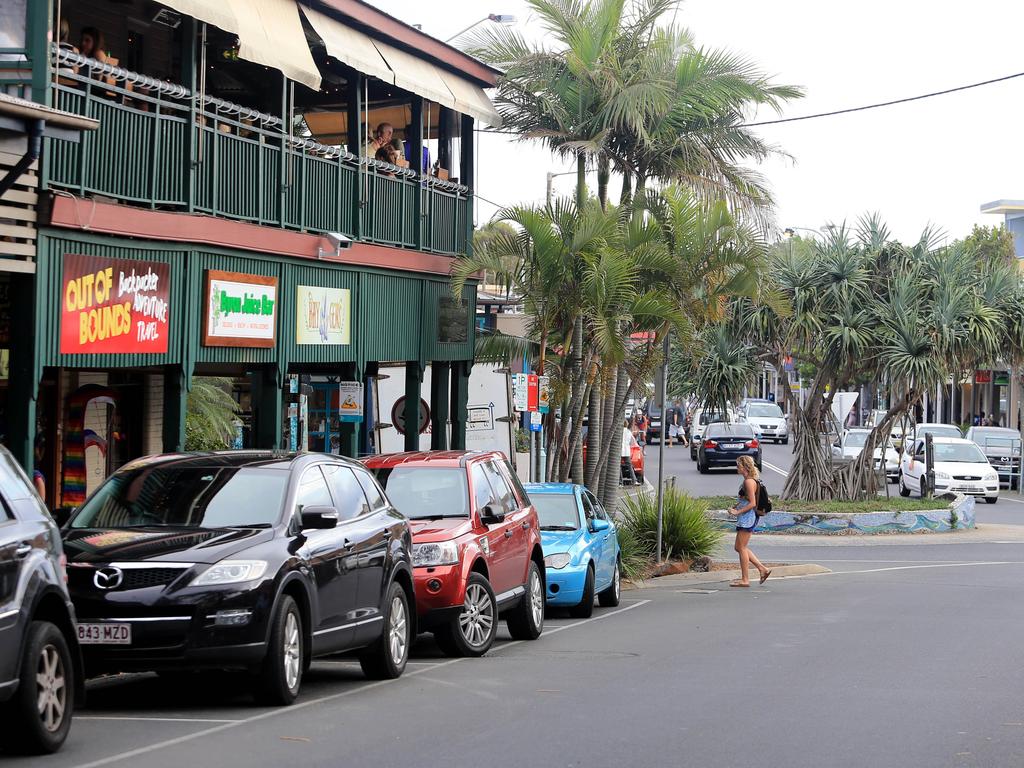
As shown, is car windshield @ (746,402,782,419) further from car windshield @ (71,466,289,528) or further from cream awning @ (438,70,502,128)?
car windshield @ (71,466,289,528)

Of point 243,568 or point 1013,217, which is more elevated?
point 1013,217

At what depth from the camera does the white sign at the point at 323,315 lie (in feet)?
59.7

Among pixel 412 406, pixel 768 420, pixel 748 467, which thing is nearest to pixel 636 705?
pixel 748 467

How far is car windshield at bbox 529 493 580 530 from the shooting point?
56.9ft

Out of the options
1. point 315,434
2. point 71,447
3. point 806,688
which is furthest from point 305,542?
point 315,434

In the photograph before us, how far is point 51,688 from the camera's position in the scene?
7.77 m

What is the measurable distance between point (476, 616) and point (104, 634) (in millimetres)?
4460

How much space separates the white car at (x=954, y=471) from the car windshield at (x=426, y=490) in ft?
88.3

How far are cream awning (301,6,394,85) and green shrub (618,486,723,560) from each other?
8408 mm

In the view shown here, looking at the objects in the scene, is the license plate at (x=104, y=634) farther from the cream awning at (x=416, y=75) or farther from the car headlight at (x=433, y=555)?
the cream awning at (x=416, y=75)

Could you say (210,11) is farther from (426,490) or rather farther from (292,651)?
(292,651)

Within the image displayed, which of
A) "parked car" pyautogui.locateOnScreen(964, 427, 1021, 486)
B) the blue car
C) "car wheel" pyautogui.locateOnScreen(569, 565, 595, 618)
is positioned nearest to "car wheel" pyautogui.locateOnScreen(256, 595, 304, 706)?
the blue car

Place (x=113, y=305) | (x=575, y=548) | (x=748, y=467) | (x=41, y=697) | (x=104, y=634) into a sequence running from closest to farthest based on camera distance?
(x=41, y=697) < (x=104, y=634) < (x=113, y=305) < (x=575, y=548) < (x=748, y=467)

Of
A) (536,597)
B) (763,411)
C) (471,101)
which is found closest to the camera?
(536,597)
